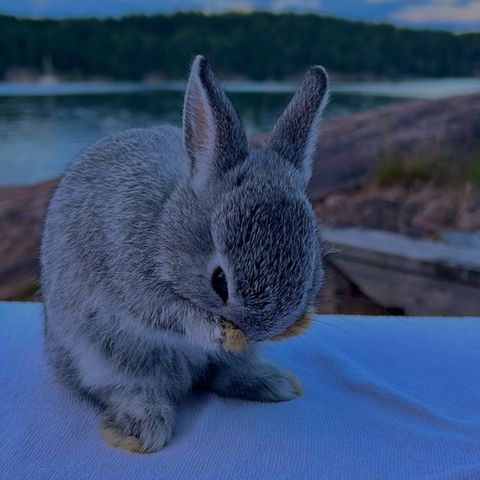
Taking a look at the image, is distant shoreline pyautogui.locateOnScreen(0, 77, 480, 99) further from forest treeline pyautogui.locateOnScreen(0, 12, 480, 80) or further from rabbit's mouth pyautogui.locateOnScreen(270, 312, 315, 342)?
rabbit's mouth pyautogui.locateOnScreen(270, 312, 315, 342)

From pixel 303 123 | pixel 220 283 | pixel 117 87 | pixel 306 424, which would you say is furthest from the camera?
pixel 117 87

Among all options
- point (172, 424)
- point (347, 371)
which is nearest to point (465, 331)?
point (347, 371)

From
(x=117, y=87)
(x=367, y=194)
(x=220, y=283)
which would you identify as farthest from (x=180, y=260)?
(x=367, y=194)

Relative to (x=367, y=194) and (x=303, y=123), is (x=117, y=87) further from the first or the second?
(x=303, y=123)

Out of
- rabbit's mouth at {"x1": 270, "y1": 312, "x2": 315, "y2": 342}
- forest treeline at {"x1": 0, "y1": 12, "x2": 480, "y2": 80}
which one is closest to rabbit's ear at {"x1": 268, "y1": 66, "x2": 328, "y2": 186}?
rabbit's mouth at {"x1": 270, "y1": 312, "x2": 315, "y2": 342}

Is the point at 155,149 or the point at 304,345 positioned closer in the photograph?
the point at 155,149

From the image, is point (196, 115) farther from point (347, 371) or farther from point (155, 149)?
point (347, 371)

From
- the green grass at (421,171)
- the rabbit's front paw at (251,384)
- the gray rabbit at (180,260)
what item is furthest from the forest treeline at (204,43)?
the rabbit's front paw at (251,384)
